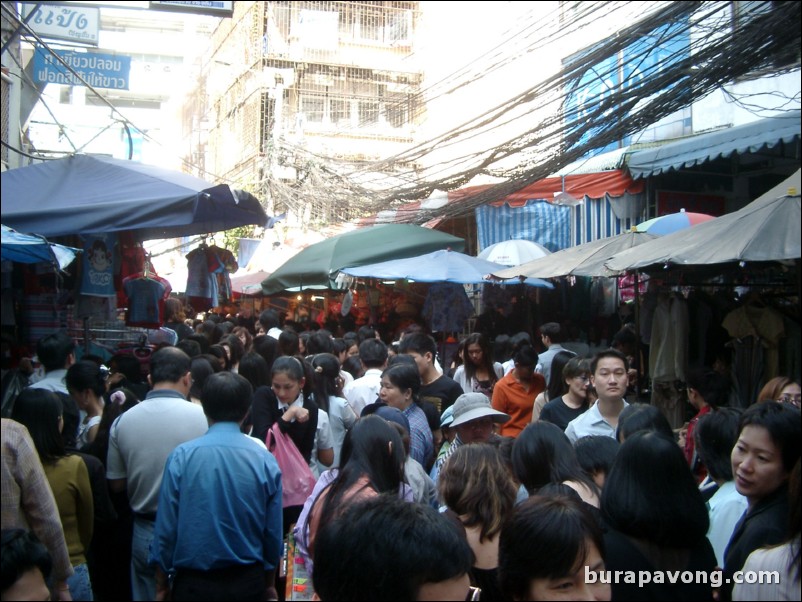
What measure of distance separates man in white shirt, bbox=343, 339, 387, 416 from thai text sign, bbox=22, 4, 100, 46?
154 inches

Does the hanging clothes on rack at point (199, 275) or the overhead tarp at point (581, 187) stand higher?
the overhead tarp at point (581, 187)

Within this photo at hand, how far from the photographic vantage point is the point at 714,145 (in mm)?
8773

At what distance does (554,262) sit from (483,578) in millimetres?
5925

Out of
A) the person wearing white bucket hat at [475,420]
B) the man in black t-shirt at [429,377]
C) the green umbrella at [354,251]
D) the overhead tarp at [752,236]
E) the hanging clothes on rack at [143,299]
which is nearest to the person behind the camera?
the overhead tarp at [752,236]

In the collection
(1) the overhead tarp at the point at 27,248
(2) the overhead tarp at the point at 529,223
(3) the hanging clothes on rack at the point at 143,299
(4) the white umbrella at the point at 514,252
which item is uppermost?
(2) the overhead tarp at the point at 529,223

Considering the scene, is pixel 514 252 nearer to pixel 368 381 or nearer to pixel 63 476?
pixel 368 381

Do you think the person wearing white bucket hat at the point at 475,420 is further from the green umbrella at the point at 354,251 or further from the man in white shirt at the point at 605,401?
the green umbrella at the point at 354,251

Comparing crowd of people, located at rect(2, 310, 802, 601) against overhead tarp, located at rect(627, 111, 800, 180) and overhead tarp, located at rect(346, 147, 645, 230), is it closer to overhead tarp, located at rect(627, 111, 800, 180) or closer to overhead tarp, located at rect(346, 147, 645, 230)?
overhead tarp, located at rect(627, 111, 800, 180)

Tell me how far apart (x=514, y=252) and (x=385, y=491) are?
Answer: 26.0ft

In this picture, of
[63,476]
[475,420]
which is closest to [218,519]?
[63,476]

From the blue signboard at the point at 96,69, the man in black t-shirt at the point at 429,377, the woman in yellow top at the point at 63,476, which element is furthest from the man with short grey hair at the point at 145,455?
the blue signboard at the point at 96,69

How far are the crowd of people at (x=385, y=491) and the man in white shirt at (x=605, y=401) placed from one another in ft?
0.04

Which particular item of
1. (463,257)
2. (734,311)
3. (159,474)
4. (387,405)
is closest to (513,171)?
(463,257)

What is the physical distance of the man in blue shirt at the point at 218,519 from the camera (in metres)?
3.64
